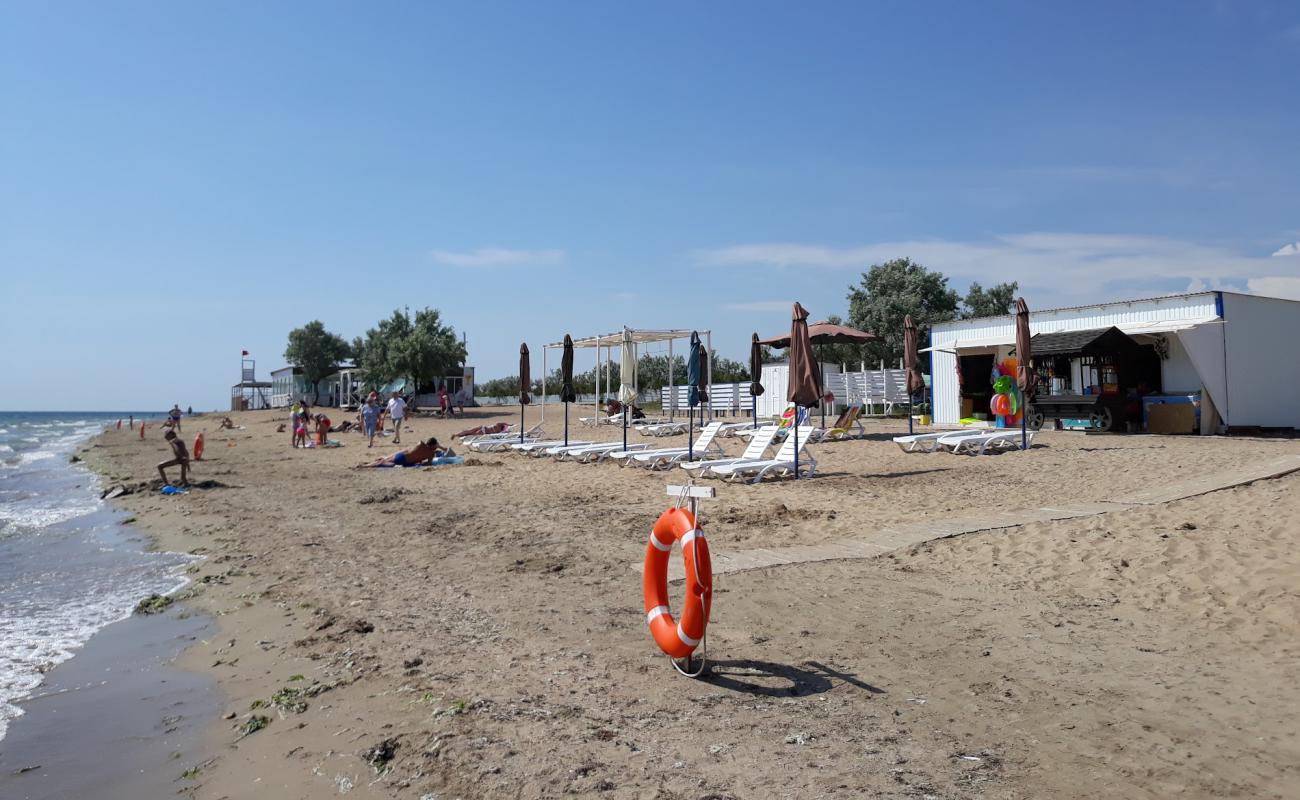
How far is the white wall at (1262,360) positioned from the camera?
56.5 feet

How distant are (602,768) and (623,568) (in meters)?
3.54

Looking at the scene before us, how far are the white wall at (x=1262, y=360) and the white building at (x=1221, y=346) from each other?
21 mm

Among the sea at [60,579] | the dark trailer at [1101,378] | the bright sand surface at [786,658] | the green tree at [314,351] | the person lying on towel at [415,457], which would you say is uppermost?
the green tree at [314,351]

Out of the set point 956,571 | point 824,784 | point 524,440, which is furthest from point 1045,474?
point 524,440

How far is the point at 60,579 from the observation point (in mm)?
8359

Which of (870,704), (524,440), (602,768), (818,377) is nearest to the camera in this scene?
(602,768)

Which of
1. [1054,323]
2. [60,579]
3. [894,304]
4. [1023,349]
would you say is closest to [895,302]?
[894,304]

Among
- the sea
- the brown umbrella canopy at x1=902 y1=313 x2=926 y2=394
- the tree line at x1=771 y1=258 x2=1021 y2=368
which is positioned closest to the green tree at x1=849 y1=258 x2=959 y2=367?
the tree line at x1=771 y1=258 x2=1021 y2=368

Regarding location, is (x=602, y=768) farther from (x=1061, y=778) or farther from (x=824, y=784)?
(x=1061, y=778)

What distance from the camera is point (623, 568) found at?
22.0 feet

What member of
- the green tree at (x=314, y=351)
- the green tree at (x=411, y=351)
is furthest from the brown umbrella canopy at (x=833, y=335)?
the green tree at (x=314, y=351)

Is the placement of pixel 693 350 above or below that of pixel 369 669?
above

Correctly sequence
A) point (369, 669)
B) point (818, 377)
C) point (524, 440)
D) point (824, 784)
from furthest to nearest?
point (524, 440)
point (818, 377)
point (369, 669)
point (824, 784)

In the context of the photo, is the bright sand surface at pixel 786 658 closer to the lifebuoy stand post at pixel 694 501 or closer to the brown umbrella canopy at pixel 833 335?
the lifebuoy stand post at pixel 694 501
